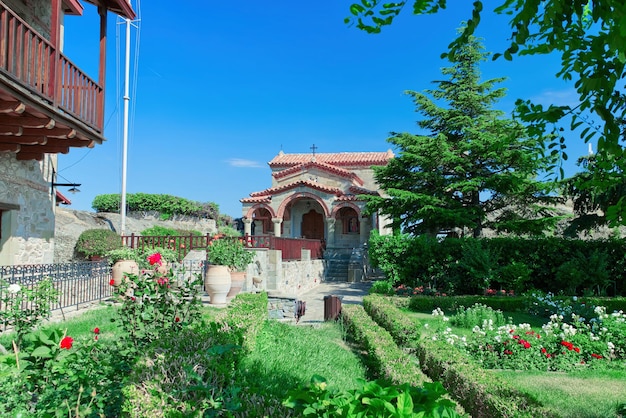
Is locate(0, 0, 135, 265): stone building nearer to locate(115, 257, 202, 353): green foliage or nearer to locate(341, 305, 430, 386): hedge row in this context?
locate(115, 257, 202, 353): green foliage

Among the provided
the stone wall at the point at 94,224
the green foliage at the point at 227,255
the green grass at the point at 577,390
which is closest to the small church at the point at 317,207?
the stone wall at the point at 94,224

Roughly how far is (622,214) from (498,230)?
18.1 m

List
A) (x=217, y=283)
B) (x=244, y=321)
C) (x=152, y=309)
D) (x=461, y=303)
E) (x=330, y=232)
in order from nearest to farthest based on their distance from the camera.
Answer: (x=152, y=309), (x=244, y=321), (x=217, y=283), (x=461, y=303), (x=330, y=232)

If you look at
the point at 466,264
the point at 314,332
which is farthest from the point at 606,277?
the point at 314,332

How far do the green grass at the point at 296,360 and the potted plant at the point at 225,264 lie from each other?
3.50m

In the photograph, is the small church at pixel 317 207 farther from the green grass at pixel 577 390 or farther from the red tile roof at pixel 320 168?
the green grass at pixel 577 390

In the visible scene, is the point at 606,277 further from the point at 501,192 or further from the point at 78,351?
the point at 78,351

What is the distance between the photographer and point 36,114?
7195 millimetres

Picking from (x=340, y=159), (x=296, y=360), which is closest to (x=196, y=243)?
(x=296, y=360)

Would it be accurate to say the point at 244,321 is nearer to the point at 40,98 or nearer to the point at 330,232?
the point at 40,98

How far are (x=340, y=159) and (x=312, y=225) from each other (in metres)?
6.48

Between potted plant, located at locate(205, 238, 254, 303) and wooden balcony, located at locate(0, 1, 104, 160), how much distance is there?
158 inches

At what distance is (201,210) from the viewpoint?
28.7 meters

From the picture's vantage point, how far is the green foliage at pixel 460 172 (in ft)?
59.7
